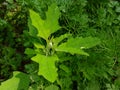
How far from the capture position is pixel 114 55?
236 cm

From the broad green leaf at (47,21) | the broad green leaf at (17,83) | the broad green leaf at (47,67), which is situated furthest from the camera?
the broad green leaf at (17,83)

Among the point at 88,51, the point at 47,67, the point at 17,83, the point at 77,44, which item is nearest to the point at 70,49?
the point at 77,44

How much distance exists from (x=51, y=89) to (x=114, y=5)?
0.91 m

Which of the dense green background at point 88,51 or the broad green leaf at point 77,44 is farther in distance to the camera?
the dense green background at point 88,51

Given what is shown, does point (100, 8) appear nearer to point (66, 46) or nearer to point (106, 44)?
point (106, 44)

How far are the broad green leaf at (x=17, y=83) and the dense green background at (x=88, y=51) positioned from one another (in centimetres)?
5

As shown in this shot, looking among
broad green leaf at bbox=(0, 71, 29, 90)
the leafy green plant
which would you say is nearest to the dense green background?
broad green leaf at bbox=(0, 71, 29, 90)

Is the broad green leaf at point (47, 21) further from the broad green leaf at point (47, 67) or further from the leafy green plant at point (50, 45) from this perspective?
the broad green leaf at point (47, 67)

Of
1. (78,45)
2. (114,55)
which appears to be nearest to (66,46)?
(78,45)

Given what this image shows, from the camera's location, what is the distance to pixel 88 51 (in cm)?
231

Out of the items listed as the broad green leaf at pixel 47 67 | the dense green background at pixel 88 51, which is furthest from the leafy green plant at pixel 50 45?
the dense green background at pixel 88 51

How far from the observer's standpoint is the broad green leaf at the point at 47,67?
1885mm

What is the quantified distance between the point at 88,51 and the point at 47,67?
496 millimetres

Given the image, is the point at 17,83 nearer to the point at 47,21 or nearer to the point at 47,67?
the point at 47,67
